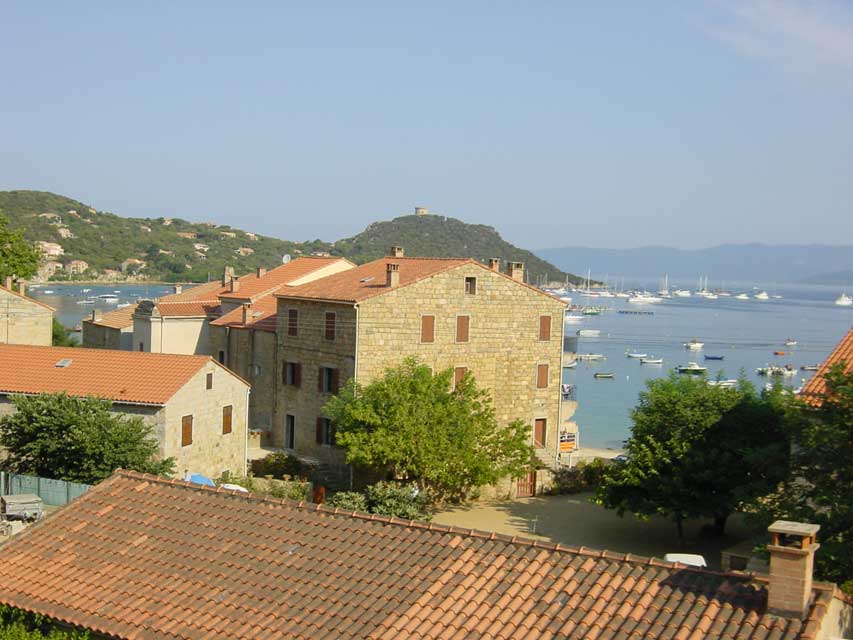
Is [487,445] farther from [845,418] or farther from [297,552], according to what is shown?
[297,552]

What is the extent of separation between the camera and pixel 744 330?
180750mm

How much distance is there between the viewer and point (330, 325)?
3747cm

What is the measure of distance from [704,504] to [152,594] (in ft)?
66.2

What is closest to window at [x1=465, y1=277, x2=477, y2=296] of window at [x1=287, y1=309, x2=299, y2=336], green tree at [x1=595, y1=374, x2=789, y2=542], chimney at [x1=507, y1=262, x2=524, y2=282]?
chimney at [x1=507, y1=262, x2=524, y2=282]

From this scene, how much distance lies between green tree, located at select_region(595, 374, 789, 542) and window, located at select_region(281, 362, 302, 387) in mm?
13157

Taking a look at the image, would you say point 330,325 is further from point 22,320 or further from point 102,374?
point 22,320

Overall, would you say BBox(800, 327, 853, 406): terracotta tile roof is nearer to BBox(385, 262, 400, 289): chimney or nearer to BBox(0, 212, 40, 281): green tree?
Answer: BBox(385, 262, 400, 289): chimney

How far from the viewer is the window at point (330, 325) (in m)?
37.3

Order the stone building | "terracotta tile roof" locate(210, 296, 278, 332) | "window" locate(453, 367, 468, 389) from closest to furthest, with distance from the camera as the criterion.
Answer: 1. the stone building
2. "window" locate(453, 367, 468, 389)
3. "terracotta tile roof" locate(210, 296, 278, 332)

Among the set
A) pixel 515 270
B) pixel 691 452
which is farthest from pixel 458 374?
pixel 691 452

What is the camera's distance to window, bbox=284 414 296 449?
39531 mm

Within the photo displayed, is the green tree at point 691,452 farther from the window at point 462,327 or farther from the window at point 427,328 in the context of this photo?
the window at point 427,328

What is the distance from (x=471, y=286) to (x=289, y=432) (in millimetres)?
9099

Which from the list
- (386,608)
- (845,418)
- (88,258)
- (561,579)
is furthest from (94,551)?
(88,258)
